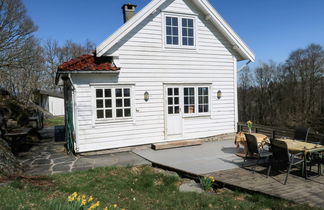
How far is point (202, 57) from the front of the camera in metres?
9.81

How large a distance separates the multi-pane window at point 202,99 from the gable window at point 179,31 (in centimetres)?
198

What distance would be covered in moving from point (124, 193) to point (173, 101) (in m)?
5.11

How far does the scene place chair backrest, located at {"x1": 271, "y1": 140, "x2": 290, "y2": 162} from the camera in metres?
5.18

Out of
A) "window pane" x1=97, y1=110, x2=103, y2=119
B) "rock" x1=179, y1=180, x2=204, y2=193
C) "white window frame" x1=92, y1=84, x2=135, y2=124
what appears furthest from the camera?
"window pane" x1=97, y1=110, x2=103, y2=119

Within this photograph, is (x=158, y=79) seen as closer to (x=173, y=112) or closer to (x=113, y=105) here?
(x=173, y=112)

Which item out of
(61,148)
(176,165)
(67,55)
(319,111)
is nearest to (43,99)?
(67,55)

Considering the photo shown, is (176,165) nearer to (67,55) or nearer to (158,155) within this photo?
(158,155)

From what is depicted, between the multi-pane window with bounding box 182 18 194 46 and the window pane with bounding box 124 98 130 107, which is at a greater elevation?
the multi-pane window with bounding box 182 18 194 46

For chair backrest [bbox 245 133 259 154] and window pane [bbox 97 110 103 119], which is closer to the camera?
chair backrest [bbox 245 133 259 154]

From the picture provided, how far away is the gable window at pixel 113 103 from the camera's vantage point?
8.07m

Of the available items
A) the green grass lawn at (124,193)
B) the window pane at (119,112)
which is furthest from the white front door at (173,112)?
the green grass lawn at (124,193)

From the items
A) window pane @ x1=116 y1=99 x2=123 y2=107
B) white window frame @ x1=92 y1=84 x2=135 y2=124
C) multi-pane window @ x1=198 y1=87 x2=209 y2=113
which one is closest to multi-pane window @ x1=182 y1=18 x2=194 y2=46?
multi-pane window @ x1=198 y1=87 x2=209 y2=113

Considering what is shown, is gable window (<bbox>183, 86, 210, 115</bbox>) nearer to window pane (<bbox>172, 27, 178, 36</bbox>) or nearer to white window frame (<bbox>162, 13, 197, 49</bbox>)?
white window frame (<bbox>162, 13, 197, 49</bbox>)

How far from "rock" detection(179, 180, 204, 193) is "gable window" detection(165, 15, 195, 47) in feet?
18.7
